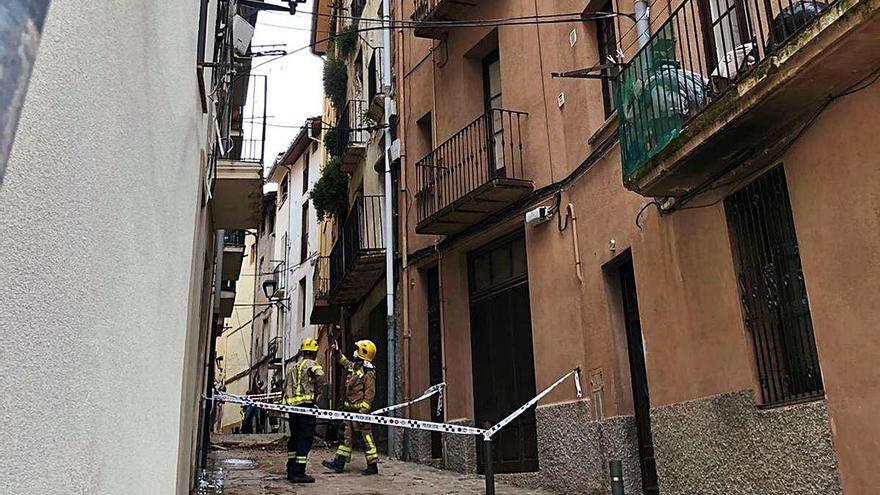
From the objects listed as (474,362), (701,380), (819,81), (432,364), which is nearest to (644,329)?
(701,380)

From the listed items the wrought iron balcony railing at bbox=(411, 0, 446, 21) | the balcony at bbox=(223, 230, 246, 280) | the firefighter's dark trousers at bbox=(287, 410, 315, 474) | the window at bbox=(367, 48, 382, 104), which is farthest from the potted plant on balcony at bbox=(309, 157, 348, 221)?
the firefighter's dark trousers at bbox=(287, 410, 315, 474)

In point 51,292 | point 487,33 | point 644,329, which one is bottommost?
point 51,292

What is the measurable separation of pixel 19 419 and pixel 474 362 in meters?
9.88

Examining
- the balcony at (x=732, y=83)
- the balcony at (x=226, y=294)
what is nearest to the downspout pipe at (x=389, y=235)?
the balcony at (x=226, y=294)

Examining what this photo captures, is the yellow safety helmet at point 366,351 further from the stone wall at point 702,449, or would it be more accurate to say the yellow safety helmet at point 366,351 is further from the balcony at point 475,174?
the stone wall at point 702,449

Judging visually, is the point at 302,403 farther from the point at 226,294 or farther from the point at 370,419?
the point at 226,294

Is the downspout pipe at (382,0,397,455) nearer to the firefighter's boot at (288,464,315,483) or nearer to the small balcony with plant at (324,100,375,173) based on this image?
the small balcony with plant at (324,100,375,173)

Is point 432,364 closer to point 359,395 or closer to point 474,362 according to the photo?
point 474,362

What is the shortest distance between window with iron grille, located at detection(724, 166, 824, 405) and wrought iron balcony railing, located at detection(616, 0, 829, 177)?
34.1 inches

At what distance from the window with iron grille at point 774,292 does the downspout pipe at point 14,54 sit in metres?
5.52

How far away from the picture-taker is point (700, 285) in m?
6.82

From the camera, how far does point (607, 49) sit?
30.6 ft

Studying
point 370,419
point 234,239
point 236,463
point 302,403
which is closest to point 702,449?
point 370,419

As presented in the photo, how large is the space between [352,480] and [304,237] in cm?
1805
